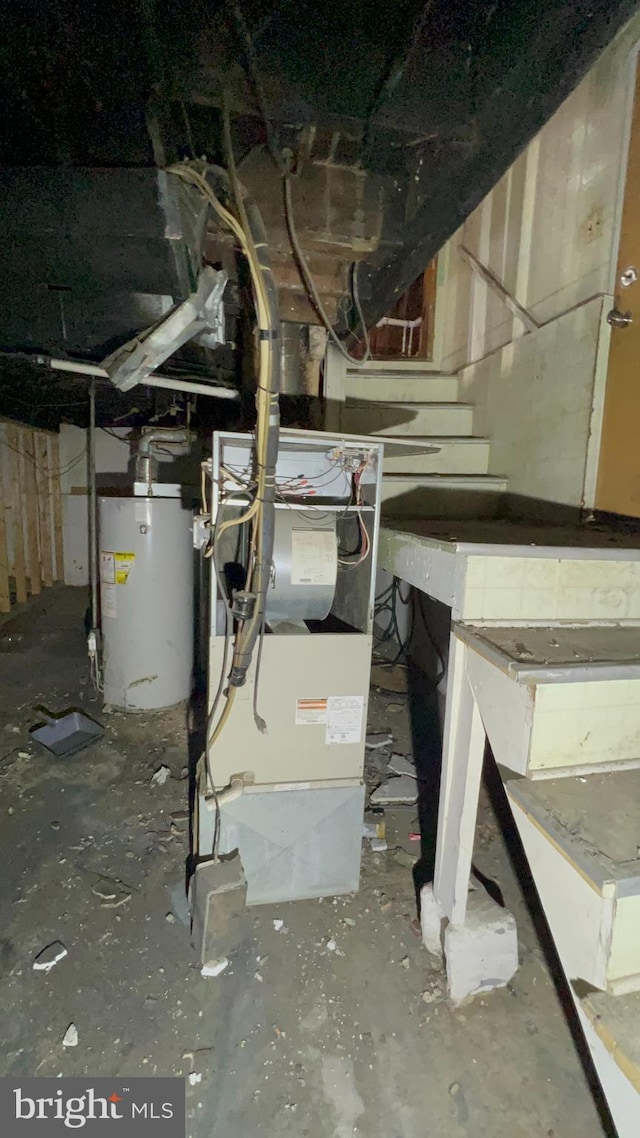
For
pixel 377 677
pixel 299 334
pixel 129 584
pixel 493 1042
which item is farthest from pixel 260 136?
pixel 377 677

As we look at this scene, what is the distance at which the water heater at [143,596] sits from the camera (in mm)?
2963

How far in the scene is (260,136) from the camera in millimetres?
1529

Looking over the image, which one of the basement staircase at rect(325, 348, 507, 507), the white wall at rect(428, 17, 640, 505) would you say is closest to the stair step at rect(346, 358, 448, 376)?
the basement staircase at rect(325, 348, 507, 507)

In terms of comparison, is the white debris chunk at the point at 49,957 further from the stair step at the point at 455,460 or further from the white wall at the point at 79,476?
the white wall at the point at 79,476

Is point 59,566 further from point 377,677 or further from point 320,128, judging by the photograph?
point 320,128

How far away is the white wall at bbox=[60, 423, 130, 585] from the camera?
5.87 meters

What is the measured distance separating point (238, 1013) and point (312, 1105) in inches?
11.6

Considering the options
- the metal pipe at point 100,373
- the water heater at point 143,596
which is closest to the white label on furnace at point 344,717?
the metal pipe at point 100,373

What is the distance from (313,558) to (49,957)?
1.46 meters

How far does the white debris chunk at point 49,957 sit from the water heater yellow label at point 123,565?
1.81m

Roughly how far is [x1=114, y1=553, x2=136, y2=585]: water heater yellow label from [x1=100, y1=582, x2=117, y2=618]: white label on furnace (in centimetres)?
8

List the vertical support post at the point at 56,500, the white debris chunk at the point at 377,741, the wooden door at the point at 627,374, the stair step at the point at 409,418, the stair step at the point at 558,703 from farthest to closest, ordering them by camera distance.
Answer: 1. the vertical support post at the point at 56,500
2. the stair step at the point at 409,418
3. the white debris chunk at the point at 377,741
4. the wooden door at the point at 627,374
5. the stair step at the point at 558,703

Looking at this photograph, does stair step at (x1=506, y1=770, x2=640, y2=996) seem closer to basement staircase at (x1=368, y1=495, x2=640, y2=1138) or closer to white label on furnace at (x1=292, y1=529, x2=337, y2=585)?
basement staircase at (x1=368, y1=495, x2=640, y2=1138)

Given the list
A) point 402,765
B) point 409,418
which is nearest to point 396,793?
point 402,765
